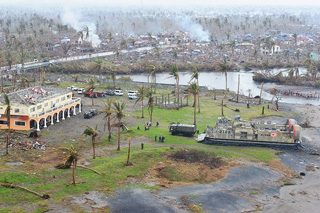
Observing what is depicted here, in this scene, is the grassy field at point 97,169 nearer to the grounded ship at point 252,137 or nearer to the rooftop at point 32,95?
the grounded ship at point 252,137

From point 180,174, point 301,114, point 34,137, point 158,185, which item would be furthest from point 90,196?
point 301,114

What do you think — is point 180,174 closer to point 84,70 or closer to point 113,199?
point 113,199

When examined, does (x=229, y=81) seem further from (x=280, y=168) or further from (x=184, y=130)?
(x=280, y=168)

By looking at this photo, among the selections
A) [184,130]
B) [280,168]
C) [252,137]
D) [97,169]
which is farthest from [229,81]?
[97,169]

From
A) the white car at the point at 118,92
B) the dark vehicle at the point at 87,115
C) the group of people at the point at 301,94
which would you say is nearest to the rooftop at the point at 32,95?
the dark vehicle at the point at 87,115

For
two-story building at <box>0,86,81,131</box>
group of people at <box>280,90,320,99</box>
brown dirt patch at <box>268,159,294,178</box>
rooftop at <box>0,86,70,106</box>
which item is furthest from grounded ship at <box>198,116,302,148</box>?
group of people at <box>280,90,320,99</box>

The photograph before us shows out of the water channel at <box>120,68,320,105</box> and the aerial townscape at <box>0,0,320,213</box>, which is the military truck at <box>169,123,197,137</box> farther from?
the water channel at <box>120,68,320,105</box>

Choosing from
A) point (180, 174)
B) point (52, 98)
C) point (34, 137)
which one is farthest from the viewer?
point (52, 98)
